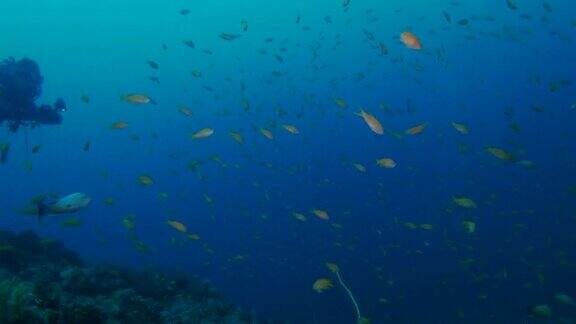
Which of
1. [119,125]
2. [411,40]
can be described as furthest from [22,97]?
[411,40]

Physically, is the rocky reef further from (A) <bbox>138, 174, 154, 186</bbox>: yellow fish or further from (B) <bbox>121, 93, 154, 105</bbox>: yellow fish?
(B) <bbox>121, 93, 154, 105</bbox>: yellow fish

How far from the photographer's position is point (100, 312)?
5.26 metres

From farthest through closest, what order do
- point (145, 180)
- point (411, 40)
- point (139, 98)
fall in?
1. point (145, 180)
2. point (139, 98)
3. point (411, 40)

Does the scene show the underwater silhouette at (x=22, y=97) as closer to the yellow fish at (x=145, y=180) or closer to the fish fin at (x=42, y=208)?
the yellow fish at (x=145, y=180)

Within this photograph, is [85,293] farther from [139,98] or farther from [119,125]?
[139,98]

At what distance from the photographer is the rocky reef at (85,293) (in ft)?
15.2

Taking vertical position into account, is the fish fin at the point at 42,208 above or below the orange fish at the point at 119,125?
above

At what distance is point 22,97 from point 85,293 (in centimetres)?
845

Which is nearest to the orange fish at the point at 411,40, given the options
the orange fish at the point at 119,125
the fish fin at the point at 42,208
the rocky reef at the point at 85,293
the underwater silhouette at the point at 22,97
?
the rocky reef at the point at 85,293

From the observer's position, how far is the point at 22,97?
45.0 ft

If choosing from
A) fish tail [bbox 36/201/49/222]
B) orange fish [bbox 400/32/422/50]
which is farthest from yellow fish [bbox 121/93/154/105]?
orange fish [bbox 400/32/422/50]

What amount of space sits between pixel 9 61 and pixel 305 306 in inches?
676

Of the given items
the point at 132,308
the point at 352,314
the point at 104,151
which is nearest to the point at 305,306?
the point at 352,314

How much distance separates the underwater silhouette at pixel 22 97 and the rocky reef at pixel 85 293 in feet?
13.7
